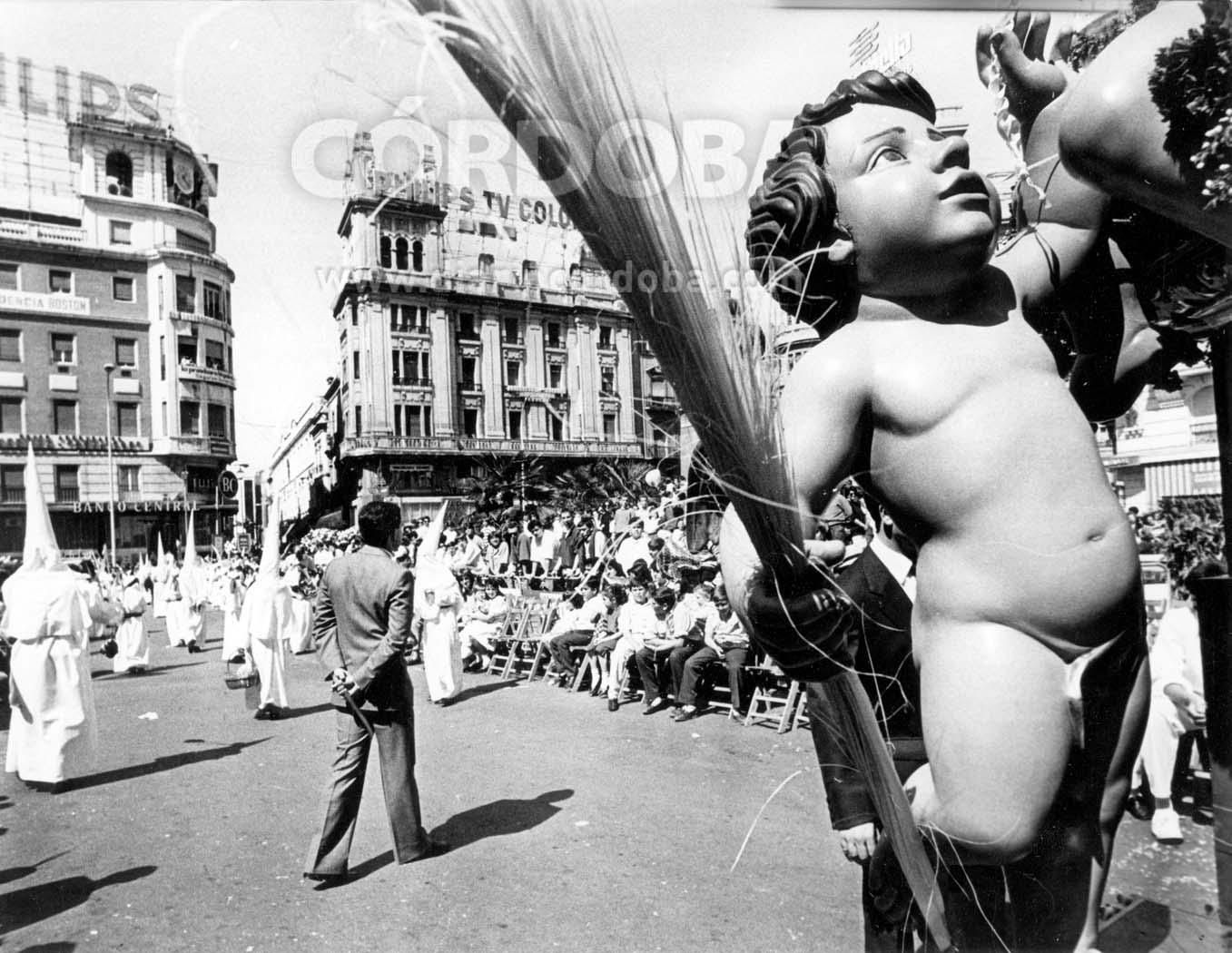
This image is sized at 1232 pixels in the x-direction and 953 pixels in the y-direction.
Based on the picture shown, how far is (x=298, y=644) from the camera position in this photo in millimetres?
14023

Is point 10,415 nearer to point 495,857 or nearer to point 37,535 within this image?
point 37,535

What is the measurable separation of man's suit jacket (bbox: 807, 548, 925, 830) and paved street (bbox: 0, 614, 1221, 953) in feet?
1.12

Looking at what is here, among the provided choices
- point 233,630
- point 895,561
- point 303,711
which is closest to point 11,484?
point 233,630

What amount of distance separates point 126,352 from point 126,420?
2.87m

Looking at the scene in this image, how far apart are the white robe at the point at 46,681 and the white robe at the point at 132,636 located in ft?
19.1

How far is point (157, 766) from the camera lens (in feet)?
22.2

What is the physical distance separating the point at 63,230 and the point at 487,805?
3627 centimetres

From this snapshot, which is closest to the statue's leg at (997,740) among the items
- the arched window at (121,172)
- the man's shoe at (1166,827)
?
the arched window at (121,172)

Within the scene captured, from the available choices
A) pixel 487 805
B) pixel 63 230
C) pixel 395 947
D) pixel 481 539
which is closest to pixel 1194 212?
Answer: pixel 395 947

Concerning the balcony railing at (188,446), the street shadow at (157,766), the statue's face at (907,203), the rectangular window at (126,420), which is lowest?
the street shadow at (157,766)

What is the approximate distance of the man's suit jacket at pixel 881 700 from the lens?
165cm

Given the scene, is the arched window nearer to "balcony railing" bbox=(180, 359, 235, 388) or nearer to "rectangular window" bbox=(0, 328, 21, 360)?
"balcony railing" bbox=(180, 359, 235, 388)

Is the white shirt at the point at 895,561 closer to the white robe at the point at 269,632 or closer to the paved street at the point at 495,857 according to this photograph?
the paved street at the point at 495,857

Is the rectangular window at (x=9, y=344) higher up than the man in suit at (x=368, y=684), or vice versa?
the rectangular window at (x=9, y=344)
